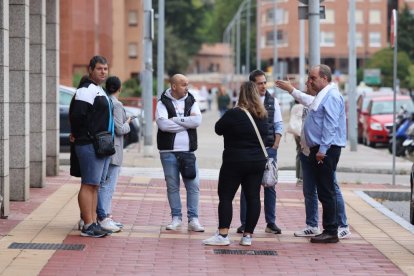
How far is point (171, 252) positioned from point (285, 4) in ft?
355

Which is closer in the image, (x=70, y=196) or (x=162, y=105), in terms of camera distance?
(x=162, y=105)

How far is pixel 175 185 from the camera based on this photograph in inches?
526

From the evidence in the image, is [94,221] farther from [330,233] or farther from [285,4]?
[285,4]

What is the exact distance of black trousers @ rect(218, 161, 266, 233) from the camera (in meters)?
12.1

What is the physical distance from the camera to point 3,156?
13.8 metres

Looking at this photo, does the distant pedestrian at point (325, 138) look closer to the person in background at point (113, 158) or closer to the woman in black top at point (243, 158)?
the woman in black top at point (243, 158)

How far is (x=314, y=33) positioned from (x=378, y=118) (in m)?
20.5

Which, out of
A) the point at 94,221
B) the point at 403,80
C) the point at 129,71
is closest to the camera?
the point at 94,221

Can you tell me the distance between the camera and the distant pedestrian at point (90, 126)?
40.3ft

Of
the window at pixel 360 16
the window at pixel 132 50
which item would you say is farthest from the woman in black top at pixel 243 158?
the window at pixel 360 16

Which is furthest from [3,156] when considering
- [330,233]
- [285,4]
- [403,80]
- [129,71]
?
[285,4]

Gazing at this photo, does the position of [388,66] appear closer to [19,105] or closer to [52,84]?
[52,84]

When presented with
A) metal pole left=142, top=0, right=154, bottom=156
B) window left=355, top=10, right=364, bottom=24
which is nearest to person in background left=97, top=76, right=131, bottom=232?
metal pole left=142, top=0, right=154, bottom=156

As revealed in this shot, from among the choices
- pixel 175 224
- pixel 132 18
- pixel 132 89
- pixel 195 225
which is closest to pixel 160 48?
pixel 175 224
